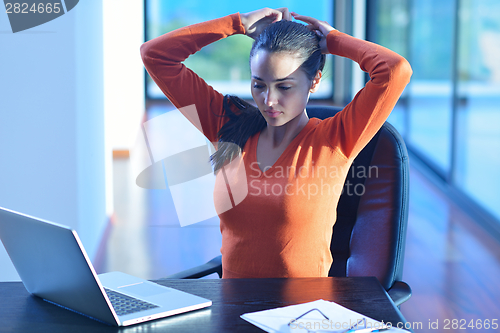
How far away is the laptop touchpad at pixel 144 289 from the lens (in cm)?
94

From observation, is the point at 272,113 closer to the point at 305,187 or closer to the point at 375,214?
the point at 305,187

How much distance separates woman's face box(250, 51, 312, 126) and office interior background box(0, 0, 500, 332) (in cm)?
92

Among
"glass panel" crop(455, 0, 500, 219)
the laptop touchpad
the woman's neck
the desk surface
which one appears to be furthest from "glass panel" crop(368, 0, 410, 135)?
the laptop touchpad

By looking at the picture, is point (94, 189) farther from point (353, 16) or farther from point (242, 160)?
point (353, 16)

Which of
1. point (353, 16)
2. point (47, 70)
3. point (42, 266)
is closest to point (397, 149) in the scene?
point (42, 266)

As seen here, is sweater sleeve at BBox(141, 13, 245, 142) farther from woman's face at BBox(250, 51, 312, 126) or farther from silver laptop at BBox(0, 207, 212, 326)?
silver laptop at BBox(0, 207, 212, 326)

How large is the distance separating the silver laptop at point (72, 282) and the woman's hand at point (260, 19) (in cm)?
76

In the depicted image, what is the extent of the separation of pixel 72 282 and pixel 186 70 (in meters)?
0.79

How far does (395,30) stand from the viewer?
5961 mm

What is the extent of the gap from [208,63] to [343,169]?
7.89m

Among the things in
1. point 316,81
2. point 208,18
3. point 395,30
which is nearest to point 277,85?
point 316,81

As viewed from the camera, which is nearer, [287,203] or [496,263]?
[287,203]

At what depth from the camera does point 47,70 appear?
1.85m

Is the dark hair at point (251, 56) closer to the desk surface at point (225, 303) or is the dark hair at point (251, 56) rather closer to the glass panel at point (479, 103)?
the desk surface at point (225, 303)
